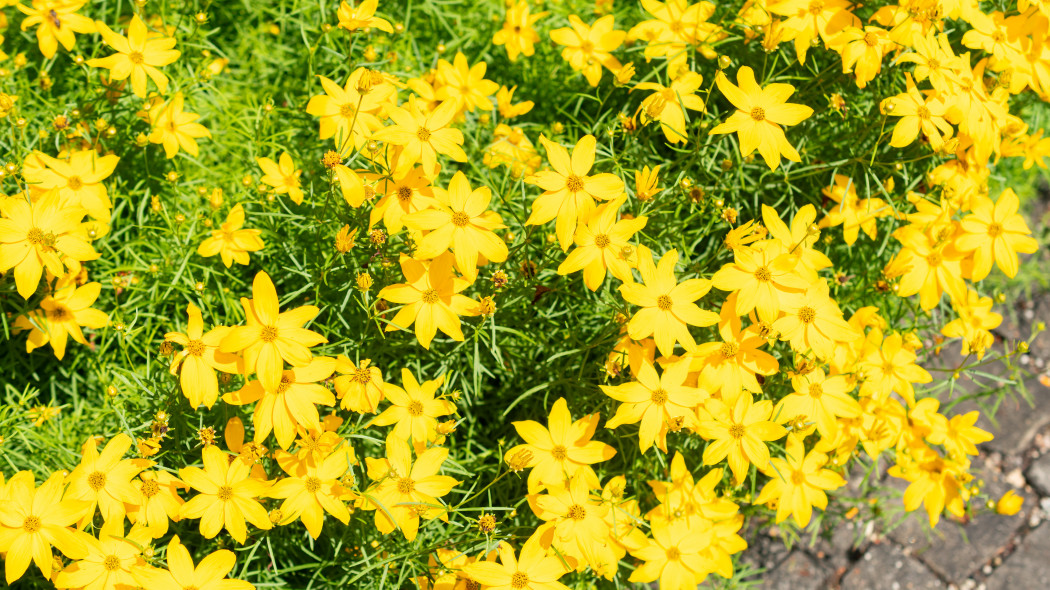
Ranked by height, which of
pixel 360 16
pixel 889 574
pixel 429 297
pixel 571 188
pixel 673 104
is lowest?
pixel 889 574

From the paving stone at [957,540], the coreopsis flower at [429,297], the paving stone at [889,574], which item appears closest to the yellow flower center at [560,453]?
the coreopsis flower at [429,297]

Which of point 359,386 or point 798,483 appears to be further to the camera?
point 798,483

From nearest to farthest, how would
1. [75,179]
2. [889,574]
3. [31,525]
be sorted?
[31,525] → [75,179] → [889,574]

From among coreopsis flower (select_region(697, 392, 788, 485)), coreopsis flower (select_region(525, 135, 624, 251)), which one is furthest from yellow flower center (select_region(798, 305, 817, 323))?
coreopsis flower (select_region(525, 135, 624, 251))

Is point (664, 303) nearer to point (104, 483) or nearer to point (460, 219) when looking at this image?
point (460, 219)

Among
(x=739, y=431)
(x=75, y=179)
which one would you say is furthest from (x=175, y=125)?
(x=739, y=431)

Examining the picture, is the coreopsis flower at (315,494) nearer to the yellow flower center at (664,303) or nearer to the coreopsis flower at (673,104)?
the yellow flower center at (664,303)
